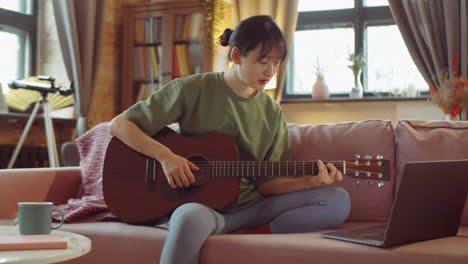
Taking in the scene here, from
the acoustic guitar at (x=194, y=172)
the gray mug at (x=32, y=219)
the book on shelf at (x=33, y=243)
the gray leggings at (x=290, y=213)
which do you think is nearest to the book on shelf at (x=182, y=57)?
the acoustic guitar at (x=194, y=172)

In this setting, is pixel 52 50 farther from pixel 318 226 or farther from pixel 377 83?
pixel 318 226

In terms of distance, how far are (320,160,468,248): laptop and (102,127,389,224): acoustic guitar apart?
23 cm

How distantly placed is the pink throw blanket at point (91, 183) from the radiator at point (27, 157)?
1.64 m

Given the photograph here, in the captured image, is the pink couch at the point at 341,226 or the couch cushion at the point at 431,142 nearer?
the pink couch at the point at 341,226

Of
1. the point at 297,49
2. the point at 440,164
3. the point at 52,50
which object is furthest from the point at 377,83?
the point at 440,164

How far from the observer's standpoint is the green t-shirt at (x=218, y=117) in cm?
185

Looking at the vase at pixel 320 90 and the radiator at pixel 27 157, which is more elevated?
the vase at pixel 320 90

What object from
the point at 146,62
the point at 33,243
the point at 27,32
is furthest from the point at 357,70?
the point at 33,243

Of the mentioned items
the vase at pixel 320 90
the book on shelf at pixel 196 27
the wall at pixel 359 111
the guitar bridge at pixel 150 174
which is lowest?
the guitar bridge at pixel 150 174

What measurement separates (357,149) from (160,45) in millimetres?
3142

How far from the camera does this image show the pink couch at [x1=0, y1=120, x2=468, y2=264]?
142 cm

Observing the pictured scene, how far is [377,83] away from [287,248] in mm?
3388

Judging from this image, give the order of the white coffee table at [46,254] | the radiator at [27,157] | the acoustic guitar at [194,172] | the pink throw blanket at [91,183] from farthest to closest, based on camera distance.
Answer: the radiator at [27,157] → the pink throw blanket at [91,183] → the acoustic guitar at [194,172] → the white coffee table at [46,254]

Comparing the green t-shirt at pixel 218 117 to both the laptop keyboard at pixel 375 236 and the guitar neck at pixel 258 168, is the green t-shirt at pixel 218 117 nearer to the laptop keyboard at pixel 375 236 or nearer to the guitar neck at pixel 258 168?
the guitar neck at pixel 258 168
